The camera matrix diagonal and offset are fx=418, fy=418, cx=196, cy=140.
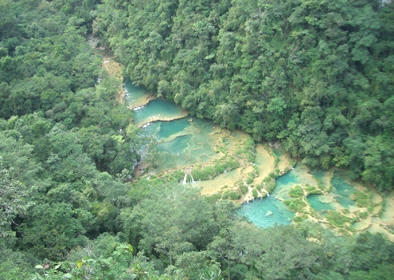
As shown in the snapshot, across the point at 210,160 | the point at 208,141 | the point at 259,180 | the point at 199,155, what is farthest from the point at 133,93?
the point at 259,180

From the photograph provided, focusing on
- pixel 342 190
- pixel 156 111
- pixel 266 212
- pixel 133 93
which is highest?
pixel 133 93

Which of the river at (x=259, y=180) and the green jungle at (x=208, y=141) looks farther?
the river at (x=259, y=180)

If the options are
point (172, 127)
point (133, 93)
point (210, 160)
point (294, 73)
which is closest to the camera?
point (210, 160)

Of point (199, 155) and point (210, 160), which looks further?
point (199, 155)

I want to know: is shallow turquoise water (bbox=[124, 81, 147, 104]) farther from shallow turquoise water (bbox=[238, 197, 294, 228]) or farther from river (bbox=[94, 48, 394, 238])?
shallow turquoise water (bbox=[238, 197, 294, 228])

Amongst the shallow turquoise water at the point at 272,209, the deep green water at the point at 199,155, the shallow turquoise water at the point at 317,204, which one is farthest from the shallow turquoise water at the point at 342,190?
the shallow turquoise water at the point at 272,209

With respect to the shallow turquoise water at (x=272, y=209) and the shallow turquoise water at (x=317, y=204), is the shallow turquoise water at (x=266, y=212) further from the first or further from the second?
the shallow turquoise water at (x=317, y=204)

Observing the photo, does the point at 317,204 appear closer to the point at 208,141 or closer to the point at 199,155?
the point at 199,155
